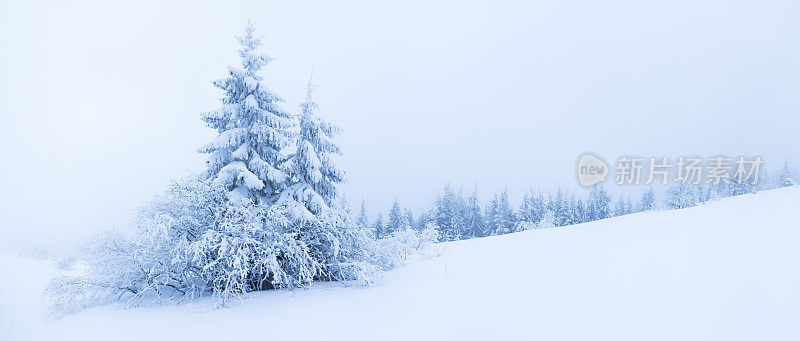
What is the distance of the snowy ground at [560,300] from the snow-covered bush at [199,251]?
0.63 meters

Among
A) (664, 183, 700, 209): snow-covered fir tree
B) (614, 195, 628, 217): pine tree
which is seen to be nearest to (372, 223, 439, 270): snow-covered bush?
(664, 183, 700, 209): snow-covered fir tree

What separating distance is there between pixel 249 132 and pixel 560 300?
9.42 metres

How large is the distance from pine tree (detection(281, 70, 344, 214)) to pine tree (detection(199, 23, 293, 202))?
482 mm

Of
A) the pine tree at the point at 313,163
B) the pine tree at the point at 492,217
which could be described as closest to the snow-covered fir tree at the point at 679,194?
the pine tree at the point at 492,217

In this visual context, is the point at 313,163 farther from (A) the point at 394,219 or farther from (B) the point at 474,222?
(B) the point at 474,222

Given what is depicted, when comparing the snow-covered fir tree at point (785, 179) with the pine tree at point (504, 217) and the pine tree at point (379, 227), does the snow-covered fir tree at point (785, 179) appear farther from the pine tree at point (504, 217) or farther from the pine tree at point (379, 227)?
the pine tree at point (379, 227)

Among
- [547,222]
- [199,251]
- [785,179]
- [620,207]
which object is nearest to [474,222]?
[547,222]

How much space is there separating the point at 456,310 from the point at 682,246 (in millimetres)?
5578

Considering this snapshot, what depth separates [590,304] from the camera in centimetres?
650

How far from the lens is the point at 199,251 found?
28.1ft

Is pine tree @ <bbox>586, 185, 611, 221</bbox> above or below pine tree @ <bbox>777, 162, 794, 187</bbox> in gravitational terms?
below

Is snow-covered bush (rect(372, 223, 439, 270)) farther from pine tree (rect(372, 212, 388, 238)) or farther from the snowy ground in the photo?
pine tree (rect(372, 212, 388, 238))

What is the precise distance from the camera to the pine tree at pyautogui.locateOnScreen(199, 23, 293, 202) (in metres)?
10.8

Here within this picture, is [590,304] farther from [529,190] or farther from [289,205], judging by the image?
[529,190]
